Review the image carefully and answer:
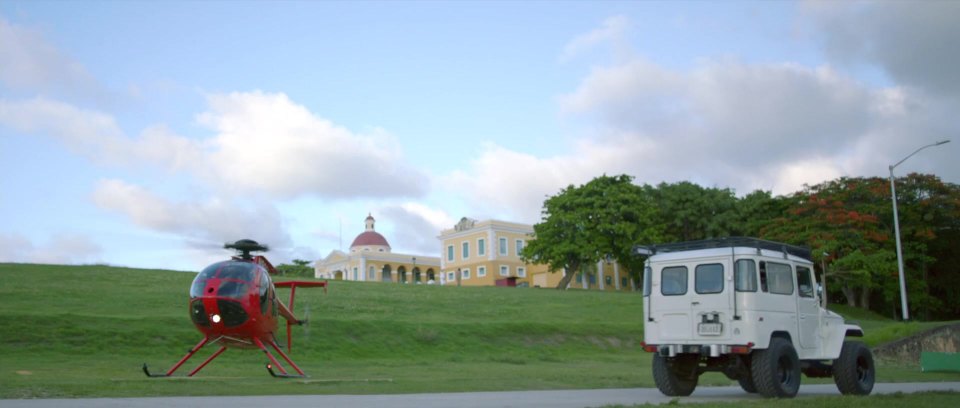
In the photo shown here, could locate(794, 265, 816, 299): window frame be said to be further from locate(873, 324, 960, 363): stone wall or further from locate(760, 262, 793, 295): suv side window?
locate(873, 324, 960, 363): stone wall

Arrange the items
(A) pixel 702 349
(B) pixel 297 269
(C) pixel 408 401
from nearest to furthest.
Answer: (C) pixel 408 401, (A) pixel 702 349, (B) pixel 297 269

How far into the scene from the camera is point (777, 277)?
1584 cm

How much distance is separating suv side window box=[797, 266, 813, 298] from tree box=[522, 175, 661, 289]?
54143 mm

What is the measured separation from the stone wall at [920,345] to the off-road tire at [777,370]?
18384 mm

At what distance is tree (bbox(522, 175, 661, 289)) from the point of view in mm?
71562

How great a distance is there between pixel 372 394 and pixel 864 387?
9.47 m

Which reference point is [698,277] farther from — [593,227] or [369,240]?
[369,240]

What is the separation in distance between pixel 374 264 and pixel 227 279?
91.4 metres

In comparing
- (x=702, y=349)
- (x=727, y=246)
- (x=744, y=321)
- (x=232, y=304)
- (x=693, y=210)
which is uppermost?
(x=693, y=210)

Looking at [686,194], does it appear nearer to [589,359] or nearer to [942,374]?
[589,359]

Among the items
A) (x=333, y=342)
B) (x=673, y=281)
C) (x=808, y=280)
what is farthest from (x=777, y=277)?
(x=333, y=342)

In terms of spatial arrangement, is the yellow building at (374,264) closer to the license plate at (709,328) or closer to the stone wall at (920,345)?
the stone wall at (920,345)

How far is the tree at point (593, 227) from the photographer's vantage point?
71.6 metres

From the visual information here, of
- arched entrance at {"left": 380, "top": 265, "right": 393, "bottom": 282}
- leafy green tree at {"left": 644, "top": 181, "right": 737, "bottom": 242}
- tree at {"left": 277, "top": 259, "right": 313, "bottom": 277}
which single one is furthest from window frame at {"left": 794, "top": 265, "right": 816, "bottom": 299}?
tree at {"left": 277, "top": 259, "right": 313, "bottom": 277}
